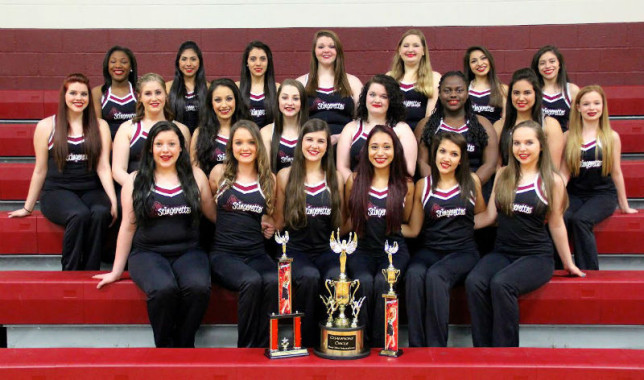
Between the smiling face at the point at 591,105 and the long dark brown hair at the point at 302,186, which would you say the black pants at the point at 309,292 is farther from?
the smiling face at the point at 591,105

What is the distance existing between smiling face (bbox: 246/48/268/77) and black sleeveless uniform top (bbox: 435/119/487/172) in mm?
1098

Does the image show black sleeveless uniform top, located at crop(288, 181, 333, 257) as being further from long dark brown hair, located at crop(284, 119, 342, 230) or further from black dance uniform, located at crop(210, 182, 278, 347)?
black dance uniform, located at crop(210, 182, 278, 347)

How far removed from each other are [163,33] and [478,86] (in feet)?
8.23

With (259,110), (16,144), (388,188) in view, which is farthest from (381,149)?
(16,144)

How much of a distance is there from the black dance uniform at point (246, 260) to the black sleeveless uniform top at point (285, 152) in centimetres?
45

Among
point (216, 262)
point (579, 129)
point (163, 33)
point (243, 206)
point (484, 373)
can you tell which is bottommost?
point (484, 373)

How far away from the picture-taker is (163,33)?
585 centimetres

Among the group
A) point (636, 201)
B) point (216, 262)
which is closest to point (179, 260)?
point (216, 262)

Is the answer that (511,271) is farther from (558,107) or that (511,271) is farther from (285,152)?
(558,107)

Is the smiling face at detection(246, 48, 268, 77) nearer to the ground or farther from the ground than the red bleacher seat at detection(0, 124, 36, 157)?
farther from the ground

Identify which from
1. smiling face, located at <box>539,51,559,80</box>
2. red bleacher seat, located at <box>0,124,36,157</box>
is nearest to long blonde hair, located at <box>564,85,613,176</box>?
smiling face, located at <box>539,51,559,80</box>

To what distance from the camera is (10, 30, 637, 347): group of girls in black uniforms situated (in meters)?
3.43

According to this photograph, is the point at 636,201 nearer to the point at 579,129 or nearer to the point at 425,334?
the point at 579,129

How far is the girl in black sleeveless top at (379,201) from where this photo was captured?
3635 millimetres
